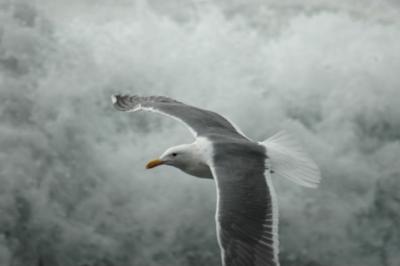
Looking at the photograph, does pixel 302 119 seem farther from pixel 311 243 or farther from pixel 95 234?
pixel 95 234

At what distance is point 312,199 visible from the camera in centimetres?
796

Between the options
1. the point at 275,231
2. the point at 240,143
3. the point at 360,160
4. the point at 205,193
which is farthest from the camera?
the point at 360,160

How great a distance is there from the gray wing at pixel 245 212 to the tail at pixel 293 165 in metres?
0.15

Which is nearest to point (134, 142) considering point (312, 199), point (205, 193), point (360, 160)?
→ point (205, 193)

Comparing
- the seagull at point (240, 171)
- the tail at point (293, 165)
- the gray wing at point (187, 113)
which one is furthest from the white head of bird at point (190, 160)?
the tail at point (293, 165)

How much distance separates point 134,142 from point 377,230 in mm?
2552

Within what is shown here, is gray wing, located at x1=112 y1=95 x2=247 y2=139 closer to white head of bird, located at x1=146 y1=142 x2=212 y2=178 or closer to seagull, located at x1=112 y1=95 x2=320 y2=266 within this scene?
seagull, located at x1=112 y1=95 x2=320 y2=266

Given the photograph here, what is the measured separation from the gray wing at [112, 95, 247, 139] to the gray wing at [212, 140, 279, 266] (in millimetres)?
587

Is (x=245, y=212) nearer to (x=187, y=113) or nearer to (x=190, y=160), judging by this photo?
(x=190, y=160)

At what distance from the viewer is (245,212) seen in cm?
428

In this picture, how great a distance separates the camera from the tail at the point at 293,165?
4.86 metres

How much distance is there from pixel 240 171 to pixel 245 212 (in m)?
0.38

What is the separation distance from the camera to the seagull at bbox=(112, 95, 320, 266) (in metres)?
4.15

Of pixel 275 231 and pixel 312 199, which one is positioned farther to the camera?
pixel 312 199
